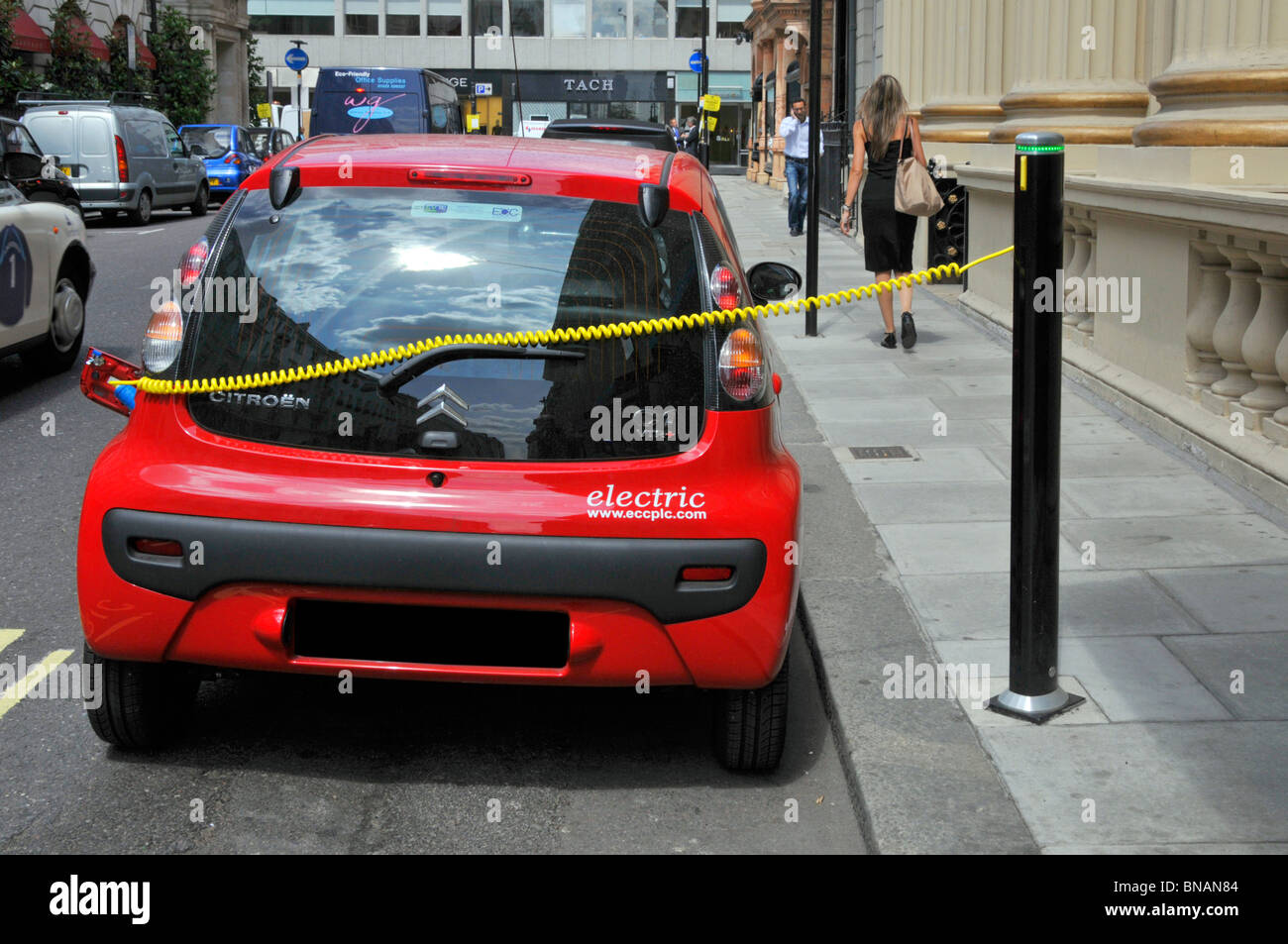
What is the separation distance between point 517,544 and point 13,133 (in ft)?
41.8

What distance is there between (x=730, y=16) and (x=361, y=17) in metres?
18.0

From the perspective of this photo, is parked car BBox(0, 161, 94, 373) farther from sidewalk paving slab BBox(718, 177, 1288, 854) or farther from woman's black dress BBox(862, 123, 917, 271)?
woman's black dress BBox(862, 123, 917, 271)

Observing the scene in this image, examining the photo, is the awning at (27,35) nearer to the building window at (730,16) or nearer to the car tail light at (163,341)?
the car tail light at (163,341)

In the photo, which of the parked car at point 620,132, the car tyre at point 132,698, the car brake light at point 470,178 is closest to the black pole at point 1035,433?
the car brake light at point 470,178

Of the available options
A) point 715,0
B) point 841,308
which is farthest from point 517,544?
point 715,0

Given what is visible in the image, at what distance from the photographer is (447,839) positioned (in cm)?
374

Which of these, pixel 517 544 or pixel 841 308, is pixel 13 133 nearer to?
pixel 841 308

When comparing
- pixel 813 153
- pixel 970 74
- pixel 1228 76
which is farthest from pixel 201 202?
pixel 1228 76

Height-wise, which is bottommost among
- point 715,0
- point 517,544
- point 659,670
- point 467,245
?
point 659,670

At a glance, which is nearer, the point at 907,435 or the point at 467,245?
the point at 467,245

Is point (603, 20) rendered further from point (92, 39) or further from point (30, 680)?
point (30, 680)

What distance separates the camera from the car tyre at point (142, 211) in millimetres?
26422

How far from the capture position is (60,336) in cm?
1041

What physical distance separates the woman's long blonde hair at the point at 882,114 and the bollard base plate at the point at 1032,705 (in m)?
7.63
